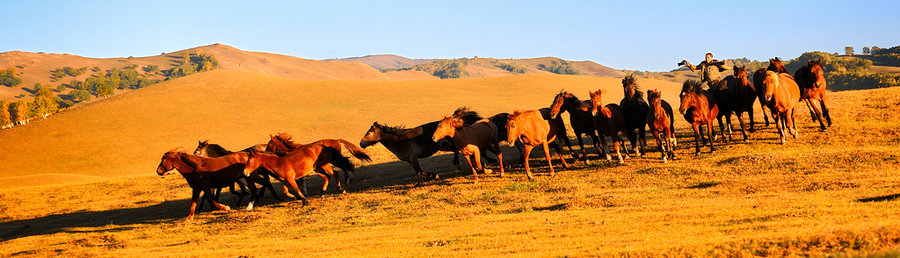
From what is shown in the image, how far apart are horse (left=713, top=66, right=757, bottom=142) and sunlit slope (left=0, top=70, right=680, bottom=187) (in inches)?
1527

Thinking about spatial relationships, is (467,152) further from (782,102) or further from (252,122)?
(252,122)

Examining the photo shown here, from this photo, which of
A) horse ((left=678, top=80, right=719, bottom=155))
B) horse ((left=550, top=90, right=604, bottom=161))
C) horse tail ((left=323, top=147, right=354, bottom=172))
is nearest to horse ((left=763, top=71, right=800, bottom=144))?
horse ((left=678, top=80, right=719, bottom=155))

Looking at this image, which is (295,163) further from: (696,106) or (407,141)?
(696,106)

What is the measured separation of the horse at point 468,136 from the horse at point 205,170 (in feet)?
18.8

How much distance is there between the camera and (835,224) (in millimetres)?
8797

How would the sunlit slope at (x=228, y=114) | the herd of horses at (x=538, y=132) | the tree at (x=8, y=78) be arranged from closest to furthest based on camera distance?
the herd of horses at (x=538, y=132) < the sunlit slope at (x=228, y=114) < the tree at (x=8, y=78)

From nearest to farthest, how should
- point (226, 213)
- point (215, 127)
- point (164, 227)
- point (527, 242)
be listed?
point (527, 242) < point (164, 227) < point (226, 213) < point (215, 127)

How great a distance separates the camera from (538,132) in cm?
1928

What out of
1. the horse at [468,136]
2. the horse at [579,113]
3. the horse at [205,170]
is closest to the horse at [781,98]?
the horse at [579,113]

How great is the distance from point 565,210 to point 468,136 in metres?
6.16

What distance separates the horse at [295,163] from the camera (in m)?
18.7

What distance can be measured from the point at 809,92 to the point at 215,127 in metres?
59.6

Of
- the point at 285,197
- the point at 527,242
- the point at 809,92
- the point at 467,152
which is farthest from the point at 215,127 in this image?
the point at 527,242

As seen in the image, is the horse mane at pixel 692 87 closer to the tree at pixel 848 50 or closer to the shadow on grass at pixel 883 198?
the shadow on grass at pixel 883 198
